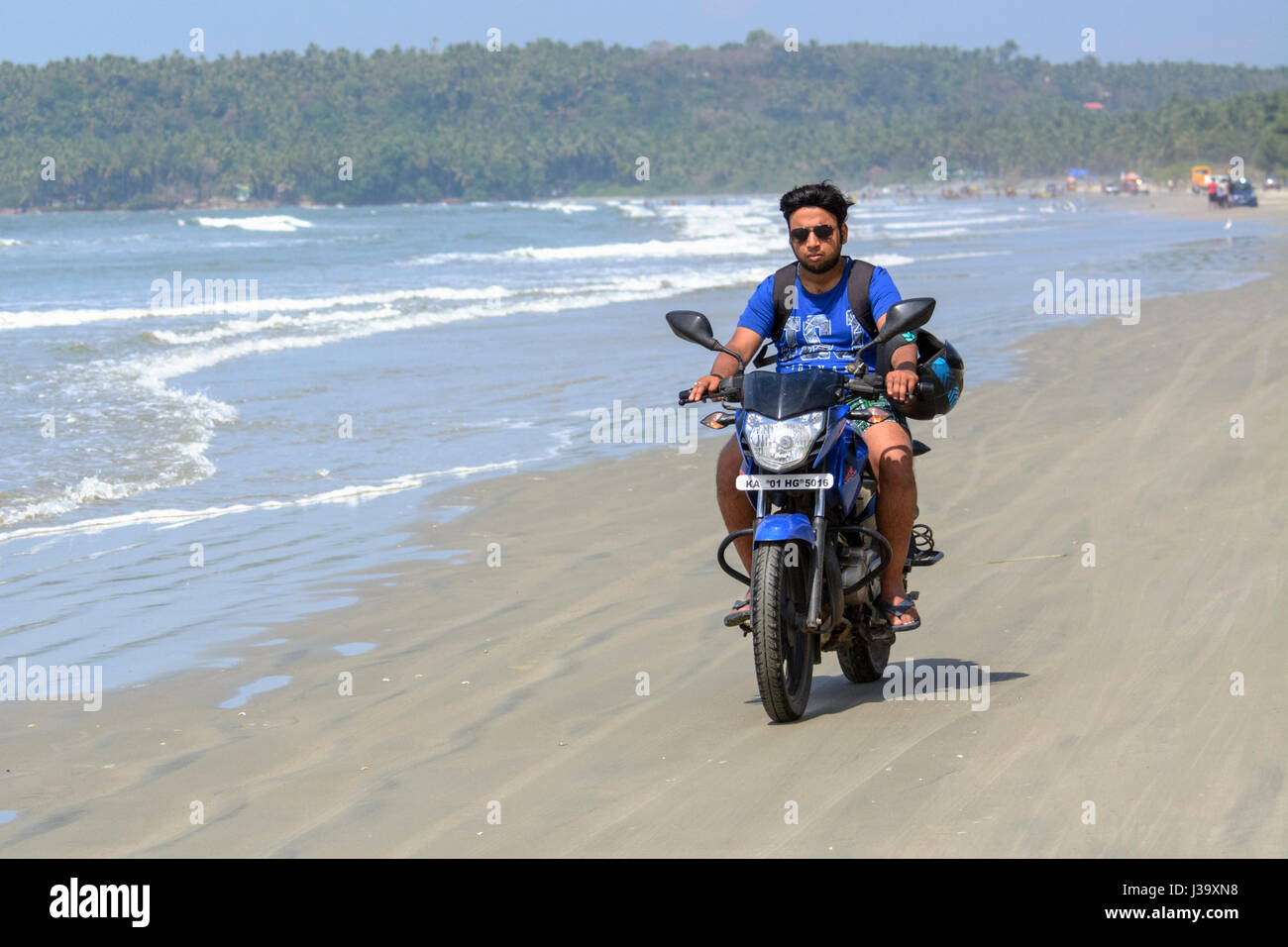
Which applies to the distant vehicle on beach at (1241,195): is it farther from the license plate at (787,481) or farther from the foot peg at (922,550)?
the license plate at (787,481)

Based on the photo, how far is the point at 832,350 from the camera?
16.5 ft

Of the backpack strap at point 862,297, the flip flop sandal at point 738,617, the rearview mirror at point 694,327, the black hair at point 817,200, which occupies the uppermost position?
the black hair at point 817,200

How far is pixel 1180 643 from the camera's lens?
5.40m

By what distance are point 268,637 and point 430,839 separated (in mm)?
2472

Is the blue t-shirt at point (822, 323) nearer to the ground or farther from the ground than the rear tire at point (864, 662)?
farther from the ground
